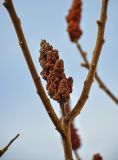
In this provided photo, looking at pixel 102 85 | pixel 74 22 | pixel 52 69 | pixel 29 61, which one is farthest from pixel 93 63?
pixel 74 22

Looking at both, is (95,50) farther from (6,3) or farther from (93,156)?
(93,156)

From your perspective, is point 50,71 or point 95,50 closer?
point 95,50

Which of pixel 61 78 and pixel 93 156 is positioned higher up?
pixel 61 78

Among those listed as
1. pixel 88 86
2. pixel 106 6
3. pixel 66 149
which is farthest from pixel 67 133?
pixel 106 6

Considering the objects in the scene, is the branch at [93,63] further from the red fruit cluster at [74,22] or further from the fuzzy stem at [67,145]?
the red fruit cluster at [74,22]

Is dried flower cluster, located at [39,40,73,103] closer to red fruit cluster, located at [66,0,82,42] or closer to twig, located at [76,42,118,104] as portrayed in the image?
twig, located at [76,42,118,104]

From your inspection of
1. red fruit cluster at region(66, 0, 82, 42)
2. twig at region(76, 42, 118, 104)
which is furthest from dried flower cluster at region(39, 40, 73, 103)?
red fruit cluster at region(66, 0, 82, 42)

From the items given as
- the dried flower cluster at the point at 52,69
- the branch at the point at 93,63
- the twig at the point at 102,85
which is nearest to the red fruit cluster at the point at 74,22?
the twig at the point at 102,85
